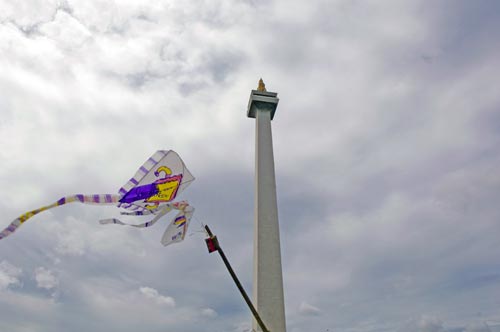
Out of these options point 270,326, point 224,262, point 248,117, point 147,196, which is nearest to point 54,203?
point 147,196

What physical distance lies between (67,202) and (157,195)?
122 inches

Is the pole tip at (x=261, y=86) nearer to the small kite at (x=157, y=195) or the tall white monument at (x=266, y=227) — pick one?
the tall white monument at (x=266, y=227)

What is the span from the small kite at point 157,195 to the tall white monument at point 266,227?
14.9 meters

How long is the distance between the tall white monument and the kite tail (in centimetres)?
1742

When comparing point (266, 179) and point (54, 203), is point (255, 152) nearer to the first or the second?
point (266, 179)

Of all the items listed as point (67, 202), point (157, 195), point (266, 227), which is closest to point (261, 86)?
point (266, 227)

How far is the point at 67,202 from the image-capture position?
1284 centimetres

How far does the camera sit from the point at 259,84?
41.0 metres

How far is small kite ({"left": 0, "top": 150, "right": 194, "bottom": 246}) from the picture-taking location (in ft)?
45.0

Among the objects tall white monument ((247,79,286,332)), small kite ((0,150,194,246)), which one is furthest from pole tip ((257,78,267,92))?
small kite ((0,150,194,246))

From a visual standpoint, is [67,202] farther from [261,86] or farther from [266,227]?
[261,86]

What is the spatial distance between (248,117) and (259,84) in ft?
12.9

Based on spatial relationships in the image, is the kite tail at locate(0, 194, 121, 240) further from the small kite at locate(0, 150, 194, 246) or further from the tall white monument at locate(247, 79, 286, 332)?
the tall white monument at locate(247, 79, 286, 332)

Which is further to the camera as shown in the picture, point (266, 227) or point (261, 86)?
point (261, 86)
